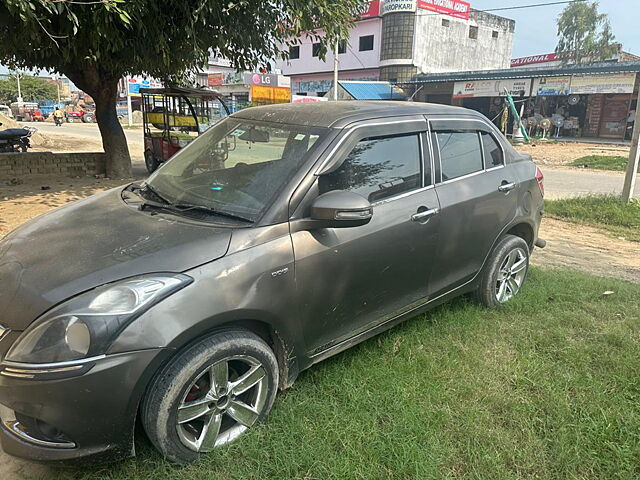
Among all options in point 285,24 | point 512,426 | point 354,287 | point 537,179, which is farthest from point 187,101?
point 512,426

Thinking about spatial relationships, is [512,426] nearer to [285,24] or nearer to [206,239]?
[206,239]

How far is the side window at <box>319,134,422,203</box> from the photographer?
9.60 feet

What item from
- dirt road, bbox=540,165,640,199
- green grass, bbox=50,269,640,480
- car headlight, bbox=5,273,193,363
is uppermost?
car headlight, bbox=5,273,193,363

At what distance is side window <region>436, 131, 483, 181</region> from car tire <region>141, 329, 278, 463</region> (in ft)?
6.39

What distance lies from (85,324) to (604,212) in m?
9.30

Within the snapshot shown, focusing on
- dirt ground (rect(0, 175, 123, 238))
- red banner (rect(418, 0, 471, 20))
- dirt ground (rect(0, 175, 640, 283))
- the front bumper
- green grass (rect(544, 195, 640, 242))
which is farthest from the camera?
red banner (rect(418, 0, 471, 20))

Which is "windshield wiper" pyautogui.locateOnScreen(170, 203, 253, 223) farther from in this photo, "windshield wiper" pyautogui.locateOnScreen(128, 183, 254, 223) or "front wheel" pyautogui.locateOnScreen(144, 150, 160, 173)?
"front wheel" pyautogui.locateOnScreen(144, 150, 160, 173)

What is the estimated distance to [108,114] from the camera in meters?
11.1

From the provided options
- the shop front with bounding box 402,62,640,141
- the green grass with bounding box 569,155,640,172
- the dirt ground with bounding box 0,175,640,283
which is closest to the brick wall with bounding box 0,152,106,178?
the dirt ground with bounding box 0,175,640,283

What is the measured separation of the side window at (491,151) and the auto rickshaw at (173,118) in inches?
366

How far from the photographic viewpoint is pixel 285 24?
→ 8914 mm

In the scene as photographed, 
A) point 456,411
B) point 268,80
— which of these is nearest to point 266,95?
point 268,80

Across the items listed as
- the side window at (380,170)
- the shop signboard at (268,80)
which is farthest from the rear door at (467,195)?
the shop signboard at (268,80)

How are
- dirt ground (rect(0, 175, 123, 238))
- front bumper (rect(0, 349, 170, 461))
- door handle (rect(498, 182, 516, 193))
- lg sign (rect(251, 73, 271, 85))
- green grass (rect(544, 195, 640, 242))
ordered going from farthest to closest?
lg sign (rect(251, 73, 271, 85)), green grass (rect(544, 195, 640, 242)), dirt ground (rect(0, 175, 123, 238)), door handle (rect(498, 182, 516, 193)), front bumper (rect(0, 349, 170, 461))
